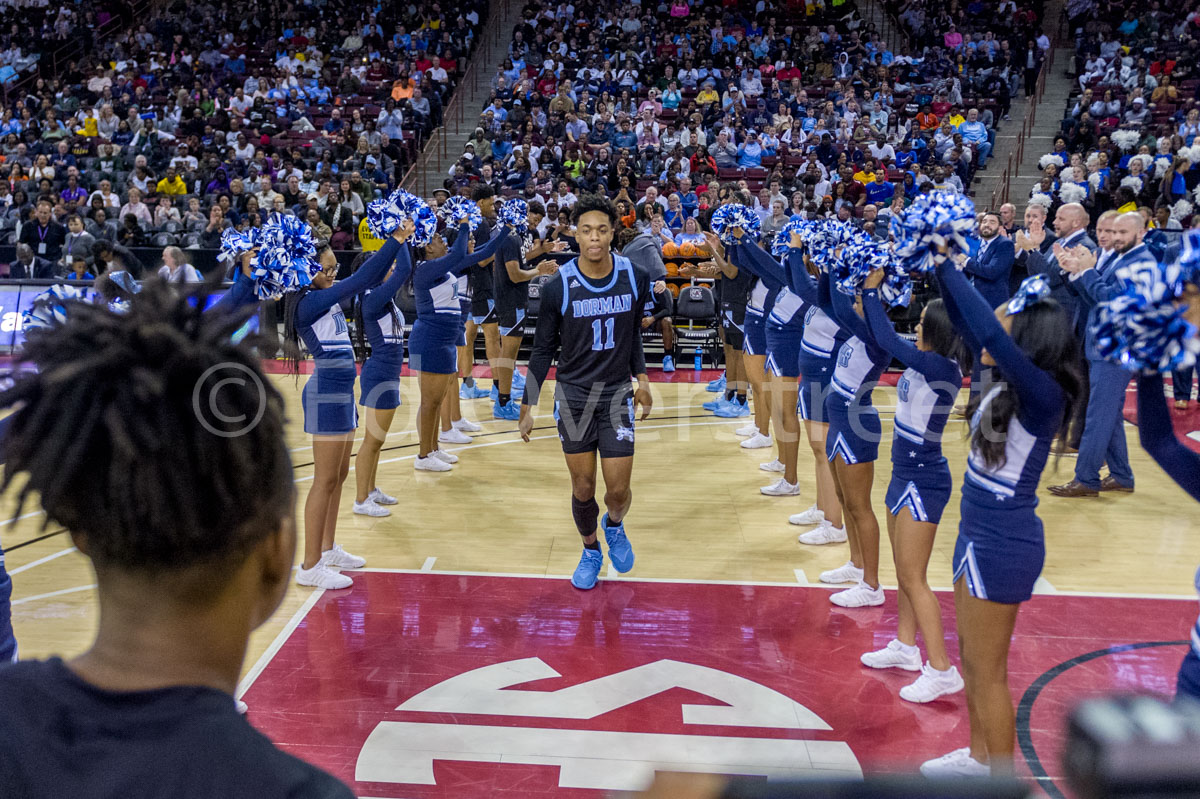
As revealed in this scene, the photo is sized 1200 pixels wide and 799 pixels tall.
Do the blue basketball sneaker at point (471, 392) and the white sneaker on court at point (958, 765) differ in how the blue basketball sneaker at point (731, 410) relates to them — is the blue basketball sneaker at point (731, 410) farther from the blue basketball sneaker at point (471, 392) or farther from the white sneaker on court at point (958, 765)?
the white sneaker on court at point (958, 765)

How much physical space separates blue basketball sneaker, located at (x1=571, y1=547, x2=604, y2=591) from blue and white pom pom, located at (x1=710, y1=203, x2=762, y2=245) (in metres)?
2.70

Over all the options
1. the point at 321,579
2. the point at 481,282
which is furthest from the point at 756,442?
the point at 321,579

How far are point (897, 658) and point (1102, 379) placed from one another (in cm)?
348

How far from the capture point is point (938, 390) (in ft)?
12.6

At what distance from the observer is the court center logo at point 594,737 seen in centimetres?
348

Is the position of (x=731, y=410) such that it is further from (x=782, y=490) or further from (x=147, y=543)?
(x=147, y=543)

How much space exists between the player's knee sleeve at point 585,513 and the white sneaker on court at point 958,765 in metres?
2.20

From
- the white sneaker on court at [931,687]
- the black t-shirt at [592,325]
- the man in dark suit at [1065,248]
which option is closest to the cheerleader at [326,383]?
the black t-shirt at [592,325]

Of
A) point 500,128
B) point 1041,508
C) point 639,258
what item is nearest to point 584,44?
point 500,128

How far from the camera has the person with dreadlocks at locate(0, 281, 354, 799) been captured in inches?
38.0

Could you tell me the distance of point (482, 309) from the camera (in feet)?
29.8

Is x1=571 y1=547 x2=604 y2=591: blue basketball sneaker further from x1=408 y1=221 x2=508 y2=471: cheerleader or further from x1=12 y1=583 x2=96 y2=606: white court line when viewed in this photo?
x1=12 y1=583 x2=96 y2=606: white court line

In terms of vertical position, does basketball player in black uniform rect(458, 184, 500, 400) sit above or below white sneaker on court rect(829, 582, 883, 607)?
above

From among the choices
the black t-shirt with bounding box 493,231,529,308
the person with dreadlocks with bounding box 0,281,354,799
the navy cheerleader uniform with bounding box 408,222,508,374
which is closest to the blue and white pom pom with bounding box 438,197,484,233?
the navy cheerleader uniform with bounding box 408,222,508,374
